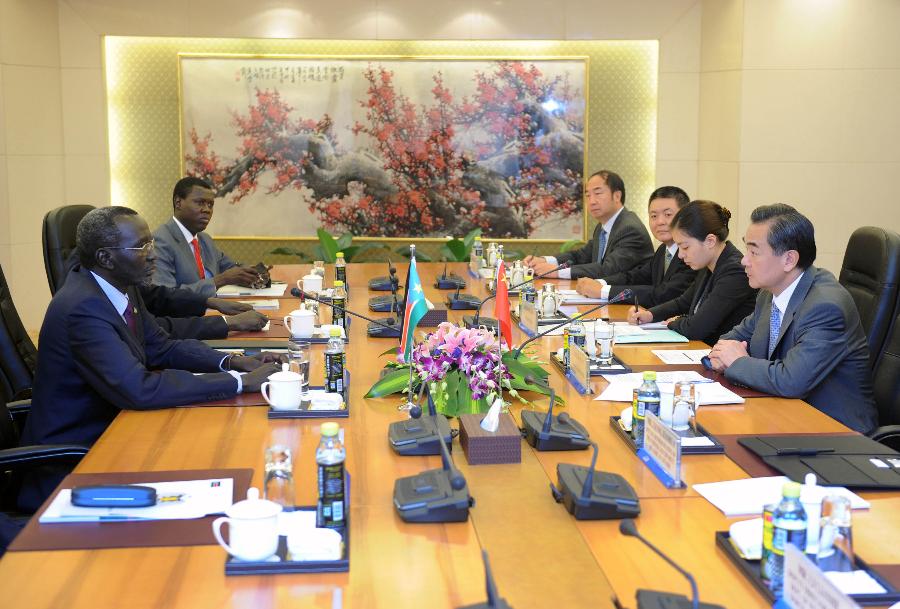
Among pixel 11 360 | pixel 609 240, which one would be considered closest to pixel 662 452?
pixel 11 360

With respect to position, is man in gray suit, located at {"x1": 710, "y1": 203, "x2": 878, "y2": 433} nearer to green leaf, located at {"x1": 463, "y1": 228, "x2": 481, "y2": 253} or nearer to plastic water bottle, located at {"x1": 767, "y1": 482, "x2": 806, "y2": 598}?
plastic water bottle, located at {"x1": 767, "y1": 482, "x2": 806, "y2": 598}

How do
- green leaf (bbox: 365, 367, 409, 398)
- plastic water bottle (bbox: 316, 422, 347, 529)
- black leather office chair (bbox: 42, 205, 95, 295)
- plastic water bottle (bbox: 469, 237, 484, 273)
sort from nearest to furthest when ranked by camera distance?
plastic water bottle (bbox: 316, 422, 347, 529) < green leaf (bbox: 365, 367, 409, 398) < black leather office chair (bbox: 42, 205, 95, 295) < plastic water bottle (bbox: 469, 237, 484, 273)

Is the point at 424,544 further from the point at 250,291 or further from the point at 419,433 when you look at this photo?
the point at 250,291

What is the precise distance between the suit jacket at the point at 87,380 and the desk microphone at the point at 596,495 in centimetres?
125

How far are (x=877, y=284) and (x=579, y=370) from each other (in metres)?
1.30

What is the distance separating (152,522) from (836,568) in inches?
50.6

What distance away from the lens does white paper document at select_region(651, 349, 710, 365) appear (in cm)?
362

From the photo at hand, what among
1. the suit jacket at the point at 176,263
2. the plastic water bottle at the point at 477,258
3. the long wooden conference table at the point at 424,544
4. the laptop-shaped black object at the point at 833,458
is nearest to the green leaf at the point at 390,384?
the long wooden conference table at the point at 424,544

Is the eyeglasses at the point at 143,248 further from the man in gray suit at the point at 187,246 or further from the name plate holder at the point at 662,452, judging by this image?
the man in gray suit at the point at 187,246

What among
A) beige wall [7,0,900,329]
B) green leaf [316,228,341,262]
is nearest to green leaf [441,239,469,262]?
green leaf [316,228,341,262]

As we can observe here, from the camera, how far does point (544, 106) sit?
26.3 feet

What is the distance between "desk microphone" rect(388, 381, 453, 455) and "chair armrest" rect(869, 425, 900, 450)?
1.41 meters

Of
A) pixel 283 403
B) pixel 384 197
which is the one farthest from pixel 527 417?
pixel 384 197

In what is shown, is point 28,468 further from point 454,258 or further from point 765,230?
point 454,258
